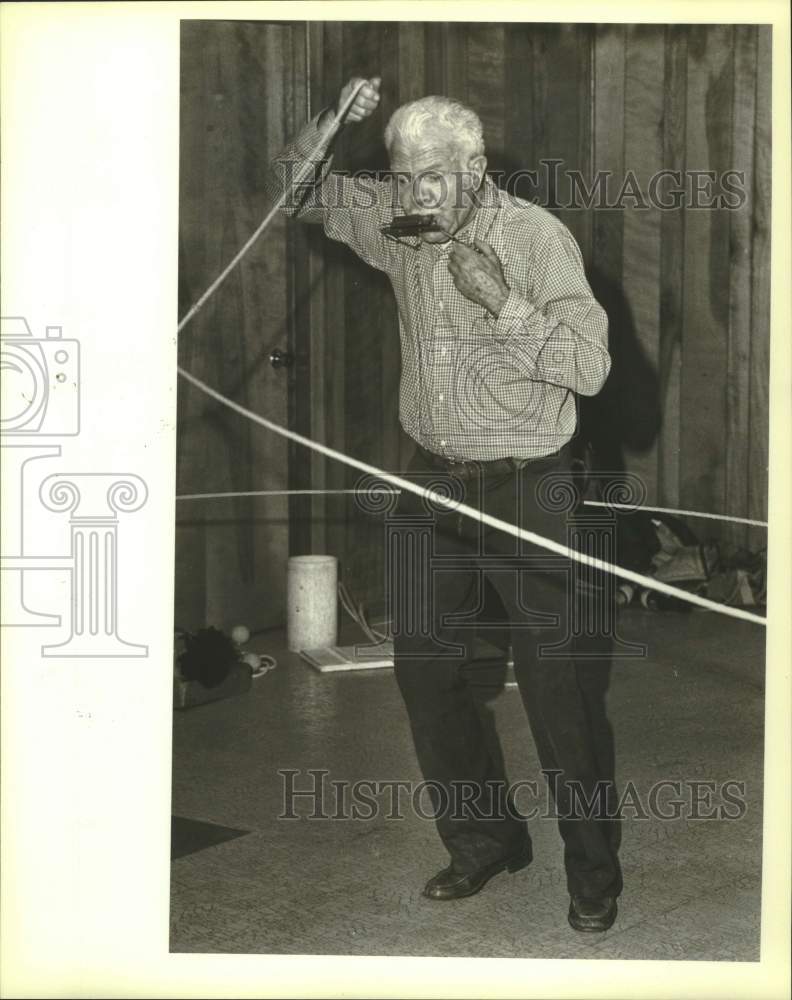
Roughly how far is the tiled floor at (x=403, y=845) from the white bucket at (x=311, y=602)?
0.76 feet

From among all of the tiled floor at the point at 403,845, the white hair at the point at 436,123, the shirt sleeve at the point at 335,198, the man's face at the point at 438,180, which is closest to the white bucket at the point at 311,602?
the tiled floor at the point at 403,845

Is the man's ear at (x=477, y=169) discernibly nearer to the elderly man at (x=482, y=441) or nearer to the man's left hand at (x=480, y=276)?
the elderly man at (x=482, y=441)

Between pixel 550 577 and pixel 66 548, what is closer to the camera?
pixel 66 548

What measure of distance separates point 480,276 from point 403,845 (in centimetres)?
134

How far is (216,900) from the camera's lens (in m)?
2.82

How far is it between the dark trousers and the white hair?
25.5 inches

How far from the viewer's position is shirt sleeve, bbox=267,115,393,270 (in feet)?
9.75

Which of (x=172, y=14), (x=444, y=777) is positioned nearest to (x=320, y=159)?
(x=172, y=14)

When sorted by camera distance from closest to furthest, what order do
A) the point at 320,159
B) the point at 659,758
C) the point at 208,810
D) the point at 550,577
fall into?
the point at 550,577 < the point at 320,159 < the point at 208,810 < the point at 659,758

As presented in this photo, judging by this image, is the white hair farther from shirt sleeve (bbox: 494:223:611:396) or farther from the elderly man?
shirt sleeve (bbox: 494:223:611:396)

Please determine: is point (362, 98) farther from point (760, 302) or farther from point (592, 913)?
point (760, 302)

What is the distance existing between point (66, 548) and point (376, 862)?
3.50 ft

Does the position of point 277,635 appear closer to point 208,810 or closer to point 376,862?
point 208,810

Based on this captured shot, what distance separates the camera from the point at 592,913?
2.73 meters
